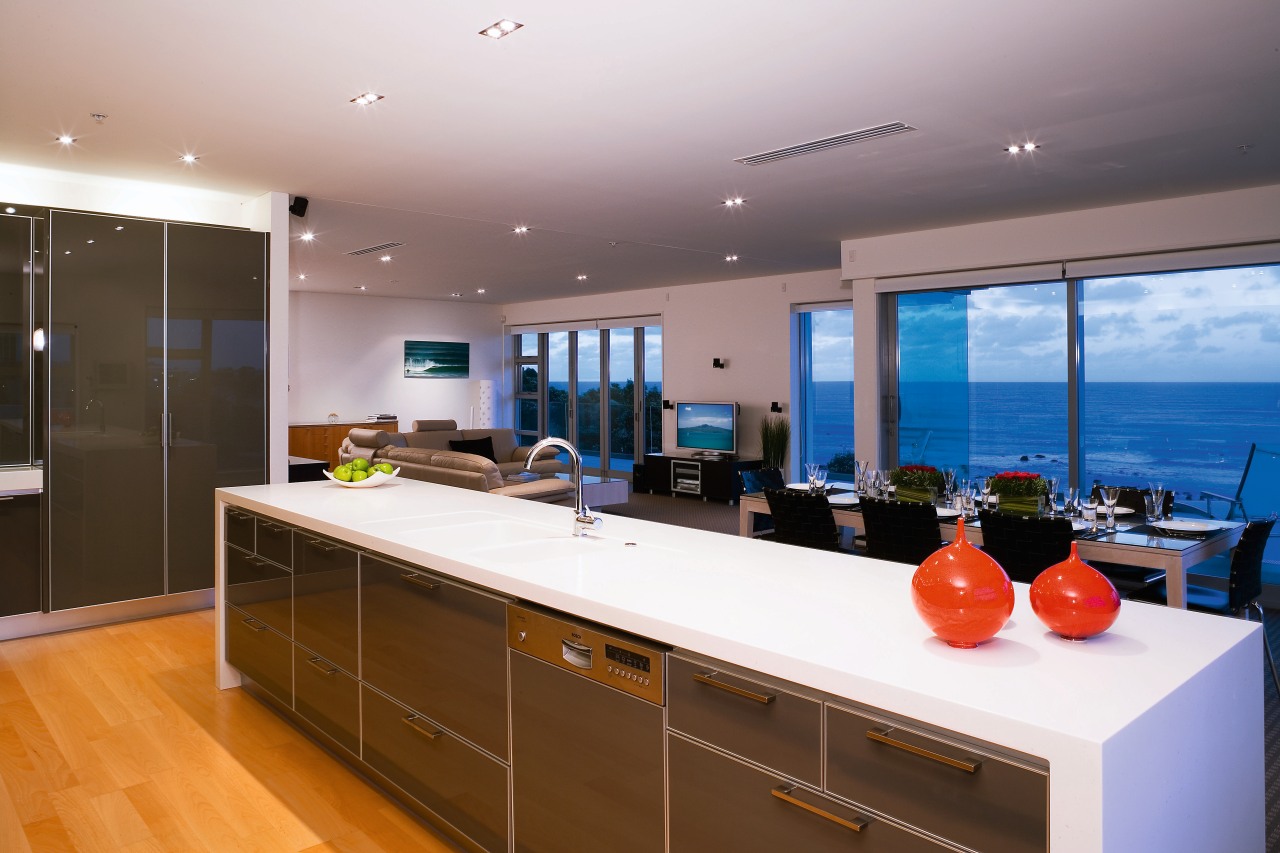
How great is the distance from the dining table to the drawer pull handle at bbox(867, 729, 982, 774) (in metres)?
2.29

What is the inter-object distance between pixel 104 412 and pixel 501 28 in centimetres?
351

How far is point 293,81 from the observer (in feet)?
11.5

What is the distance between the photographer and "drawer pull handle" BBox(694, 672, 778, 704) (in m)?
1.57

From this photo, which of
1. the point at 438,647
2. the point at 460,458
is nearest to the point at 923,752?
the point at 438,647

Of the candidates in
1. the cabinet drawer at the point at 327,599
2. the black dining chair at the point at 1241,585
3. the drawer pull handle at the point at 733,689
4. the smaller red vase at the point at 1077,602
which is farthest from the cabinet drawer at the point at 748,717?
the black dining chair at the point at 1241,585

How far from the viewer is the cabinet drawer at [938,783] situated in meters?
1.23

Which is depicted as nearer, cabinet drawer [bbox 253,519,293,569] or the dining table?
cabinet drawer [bbox 253,519,293,569]

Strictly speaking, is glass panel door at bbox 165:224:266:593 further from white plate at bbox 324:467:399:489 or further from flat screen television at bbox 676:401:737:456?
flat screen television at bbox 676:401:737:456

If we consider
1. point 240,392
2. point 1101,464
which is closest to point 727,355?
point 1101,464

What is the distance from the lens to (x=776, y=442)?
981 centimetres

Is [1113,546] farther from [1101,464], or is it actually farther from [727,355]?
[727,355]

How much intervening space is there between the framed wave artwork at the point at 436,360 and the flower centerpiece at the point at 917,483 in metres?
9.36

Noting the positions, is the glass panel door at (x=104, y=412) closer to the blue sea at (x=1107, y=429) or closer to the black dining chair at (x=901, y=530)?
the black dining chair at (x=901, y=530)

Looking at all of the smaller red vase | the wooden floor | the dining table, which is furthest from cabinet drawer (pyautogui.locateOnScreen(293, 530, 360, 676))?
the dining table
